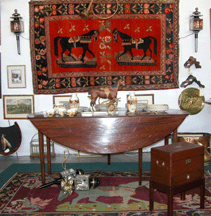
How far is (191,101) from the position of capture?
13.6ft

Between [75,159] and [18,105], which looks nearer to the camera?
[75,159]

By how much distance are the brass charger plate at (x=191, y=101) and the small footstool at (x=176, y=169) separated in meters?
1.99

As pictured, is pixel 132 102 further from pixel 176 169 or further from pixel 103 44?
pixel 103 44

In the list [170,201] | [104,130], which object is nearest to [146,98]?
[104,130]

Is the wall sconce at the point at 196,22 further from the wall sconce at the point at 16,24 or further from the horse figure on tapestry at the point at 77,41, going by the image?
the wall sconce at the point at 16,24

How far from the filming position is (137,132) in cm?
267

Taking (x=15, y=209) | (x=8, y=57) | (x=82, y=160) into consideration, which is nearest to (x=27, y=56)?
(x=8, y=57)

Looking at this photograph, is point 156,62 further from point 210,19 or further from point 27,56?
point 27,56

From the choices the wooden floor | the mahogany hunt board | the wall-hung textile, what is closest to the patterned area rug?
the mahogany hunt board

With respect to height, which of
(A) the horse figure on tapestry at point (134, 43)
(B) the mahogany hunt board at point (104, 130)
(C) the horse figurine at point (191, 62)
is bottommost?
(B) the mahogany hunt board at point (104, 130)

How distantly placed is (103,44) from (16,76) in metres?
1.55

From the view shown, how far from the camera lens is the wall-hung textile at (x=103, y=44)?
13.2 ft

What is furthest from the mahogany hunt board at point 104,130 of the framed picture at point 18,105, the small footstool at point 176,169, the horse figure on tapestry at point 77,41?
the horse figure on tapestry at point 77,41

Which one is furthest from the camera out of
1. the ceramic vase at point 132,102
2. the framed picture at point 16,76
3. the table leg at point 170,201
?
the framed picture at point 16,76
